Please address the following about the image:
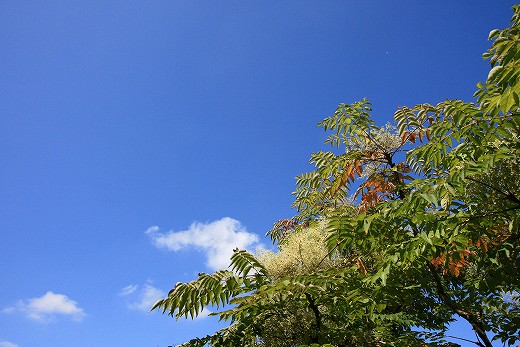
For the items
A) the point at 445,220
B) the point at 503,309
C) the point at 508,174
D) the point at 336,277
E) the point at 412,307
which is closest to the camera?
the point at 445,220

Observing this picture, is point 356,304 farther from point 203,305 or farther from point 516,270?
point 516,270

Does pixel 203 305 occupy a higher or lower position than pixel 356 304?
higher

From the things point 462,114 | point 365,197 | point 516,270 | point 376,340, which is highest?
point 365,197

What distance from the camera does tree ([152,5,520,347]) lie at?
10.2 ft

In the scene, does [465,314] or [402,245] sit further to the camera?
[465,314]

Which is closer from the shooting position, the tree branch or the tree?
the tree

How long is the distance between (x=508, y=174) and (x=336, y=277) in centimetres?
185

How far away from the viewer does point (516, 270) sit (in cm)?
409

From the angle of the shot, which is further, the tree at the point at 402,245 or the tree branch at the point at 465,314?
the tree branch at the point at 465,314

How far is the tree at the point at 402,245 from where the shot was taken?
3.11 metres

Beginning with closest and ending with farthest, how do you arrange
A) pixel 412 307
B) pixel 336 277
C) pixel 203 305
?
pixel 203 305 < pixel 336 277 < pixel 412 307

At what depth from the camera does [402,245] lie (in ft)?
10.8

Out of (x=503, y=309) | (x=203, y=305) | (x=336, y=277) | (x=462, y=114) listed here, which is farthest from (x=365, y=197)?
(x=203, y=305)

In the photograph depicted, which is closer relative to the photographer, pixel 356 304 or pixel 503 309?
pixel 356 304
